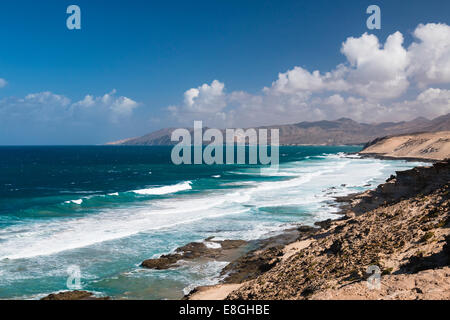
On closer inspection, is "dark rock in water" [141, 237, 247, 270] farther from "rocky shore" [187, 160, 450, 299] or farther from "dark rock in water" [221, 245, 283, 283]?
"rocky shore" [187, 160, 450, 299]

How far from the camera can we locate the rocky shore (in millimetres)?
10609

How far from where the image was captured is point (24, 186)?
189ft

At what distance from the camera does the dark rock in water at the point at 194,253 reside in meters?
21.3

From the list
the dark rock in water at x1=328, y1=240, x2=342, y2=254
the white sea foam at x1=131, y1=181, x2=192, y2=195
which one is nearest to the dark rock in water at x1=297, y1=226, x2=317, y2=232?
the dark rock in water at x1=328, y1=240, x2=342, y2=254

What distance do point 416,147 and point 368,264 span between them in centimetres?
12835

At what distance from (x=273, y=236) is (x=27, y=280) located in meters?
17.6

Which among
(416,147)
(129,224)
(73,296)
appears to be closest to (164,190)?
(129,224)

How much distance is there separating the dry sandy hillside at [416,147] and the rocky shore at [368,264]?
99.1 meters

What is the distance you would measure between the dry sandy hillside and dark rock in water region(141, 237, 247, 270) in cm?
9864

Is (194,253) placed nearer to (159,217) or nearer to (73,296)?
(73,296)

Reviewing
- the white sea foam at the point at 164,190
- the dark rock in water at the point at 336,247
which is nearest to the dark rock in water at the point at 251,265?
the dark rock in water at the point at 336,247

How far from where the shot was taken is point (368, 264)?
43.4 feet
